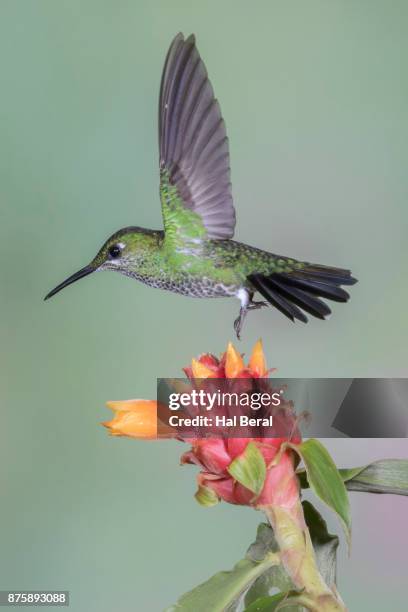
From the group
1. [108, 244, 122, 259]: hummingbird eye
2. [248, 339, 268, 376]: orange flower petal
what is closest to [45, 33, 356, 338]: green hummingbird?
[108, 244, 122, 259]: hummingbird eye

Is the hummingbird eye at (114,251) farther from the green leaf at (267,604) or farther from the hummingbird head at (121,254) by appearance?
the green leaf at (267,604)

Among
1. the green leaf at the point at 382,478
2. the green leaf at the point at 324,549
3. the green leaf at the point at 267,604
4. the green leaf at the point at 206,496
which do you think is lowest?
the green leaf at the point at 267,604

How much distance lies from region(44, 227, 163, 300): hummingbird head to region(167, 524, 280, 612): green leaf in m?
0.38

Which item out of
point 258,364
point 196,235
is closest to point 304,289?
point 196,235

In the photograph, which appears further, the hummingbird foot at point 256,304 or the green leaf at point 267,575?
the hummingbird foot at point 256,304

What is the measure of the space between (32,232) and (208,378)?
3.07 ft

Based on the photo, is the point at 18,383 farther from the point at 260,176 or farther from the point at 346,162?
the point at 346,162

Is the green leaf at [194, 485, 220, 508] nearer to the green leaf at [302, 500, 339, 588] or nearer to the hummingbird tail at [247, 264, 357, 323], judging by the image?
the green leaf at [302, 500, 339, 588]

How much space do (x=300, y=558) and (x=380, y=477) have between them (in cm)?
5

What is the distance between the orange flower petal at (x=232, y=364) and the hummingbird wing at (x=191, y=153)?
1.21ft

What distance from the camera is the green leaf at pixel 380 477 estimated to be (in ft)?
1.09

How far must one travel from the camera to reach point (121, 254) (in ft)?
2.29

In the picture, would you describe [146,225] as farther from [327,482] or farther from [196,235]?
[327,482]

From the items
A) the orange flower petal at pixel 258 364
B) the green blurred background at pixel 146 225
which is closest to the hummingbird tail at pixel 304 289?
the orange flower petal at pixel 258 364
